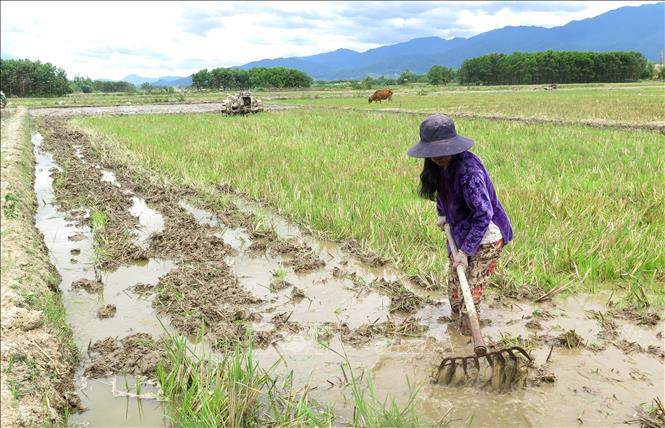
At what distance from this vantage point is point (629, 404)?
7.89 feet

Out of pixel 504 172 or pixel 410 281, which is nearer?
pixel 410 281

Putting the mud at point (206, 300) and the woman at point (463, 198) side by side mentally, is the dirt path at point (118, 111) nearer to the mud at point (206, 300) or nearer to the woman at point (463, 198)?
the mud at point (206, 300)

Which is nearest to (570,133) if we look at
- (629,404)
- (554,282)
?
(554,282)

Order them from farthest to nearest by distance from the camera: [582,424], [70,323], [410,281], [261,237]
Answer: [261,237], [410,281], [70,323], [582,424]

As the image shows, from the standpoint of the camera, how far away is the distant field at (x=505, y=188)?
3.97 m

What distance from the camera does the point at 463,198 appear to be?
9.59ft

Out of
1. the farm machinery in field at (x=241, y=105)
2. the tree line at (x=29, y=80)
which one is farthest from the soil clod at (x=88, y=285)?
the tree line at (x=29, y=80)

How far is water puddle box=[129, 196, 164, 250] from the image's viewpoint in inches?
205

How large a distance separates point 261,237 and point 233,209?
43.8 inches

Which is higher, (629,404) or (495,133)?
(495,133)

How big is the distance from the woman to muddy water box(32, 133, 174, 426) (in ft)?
6.08

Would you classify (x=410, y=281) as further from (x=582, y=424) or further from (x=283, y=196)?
(x=283, y=196)

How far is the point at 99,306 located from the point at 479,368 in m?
2.72

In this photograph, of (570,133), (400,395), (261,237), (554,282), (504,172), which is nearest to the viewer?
(400,395)
